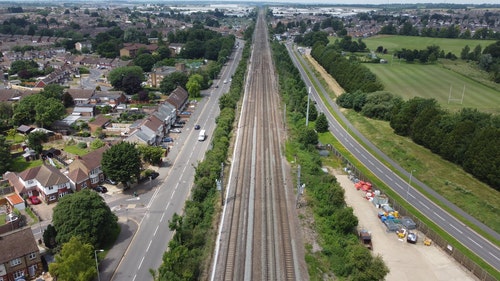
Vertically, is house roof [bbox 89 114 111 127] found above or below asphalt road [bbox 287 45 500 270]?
above

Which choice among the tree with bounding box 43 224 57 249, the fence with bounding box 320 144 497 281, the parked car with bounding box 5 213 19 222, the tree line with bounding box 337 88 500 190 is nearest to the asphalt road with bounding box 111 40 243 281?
the tree with bounding box 43 224 57 249

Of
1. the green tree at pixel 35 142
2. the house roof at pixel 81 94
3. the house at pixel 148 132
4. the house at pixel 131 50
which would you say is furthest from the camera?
the house at pixel 131 50

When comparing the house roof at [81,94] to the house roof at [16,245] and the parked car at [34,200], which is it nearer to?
the parked car at [34,200]

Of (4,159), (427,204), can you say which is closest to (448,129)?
(427,204)

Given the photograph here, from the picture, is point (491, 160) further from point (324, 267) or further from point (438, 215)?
point (324, 267)

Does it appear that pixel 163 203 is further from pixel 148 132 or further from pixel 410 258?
A: pixel 410 258

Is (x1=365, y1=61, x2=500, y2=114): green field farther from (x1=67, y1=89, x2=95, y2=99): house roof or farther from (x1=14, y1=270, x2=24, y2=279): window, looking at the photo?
(x1=14, y1=270, x2=24, y2=279): window

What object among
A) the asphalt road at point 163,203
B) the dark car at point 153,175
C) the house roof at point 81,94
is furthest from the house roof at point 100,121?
the dark car at point 153,175

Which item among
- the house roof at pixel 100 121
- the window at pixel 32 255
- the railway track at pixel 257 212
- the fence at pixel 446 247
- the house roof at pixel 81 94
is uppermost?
the house roof at pixel 81 94
